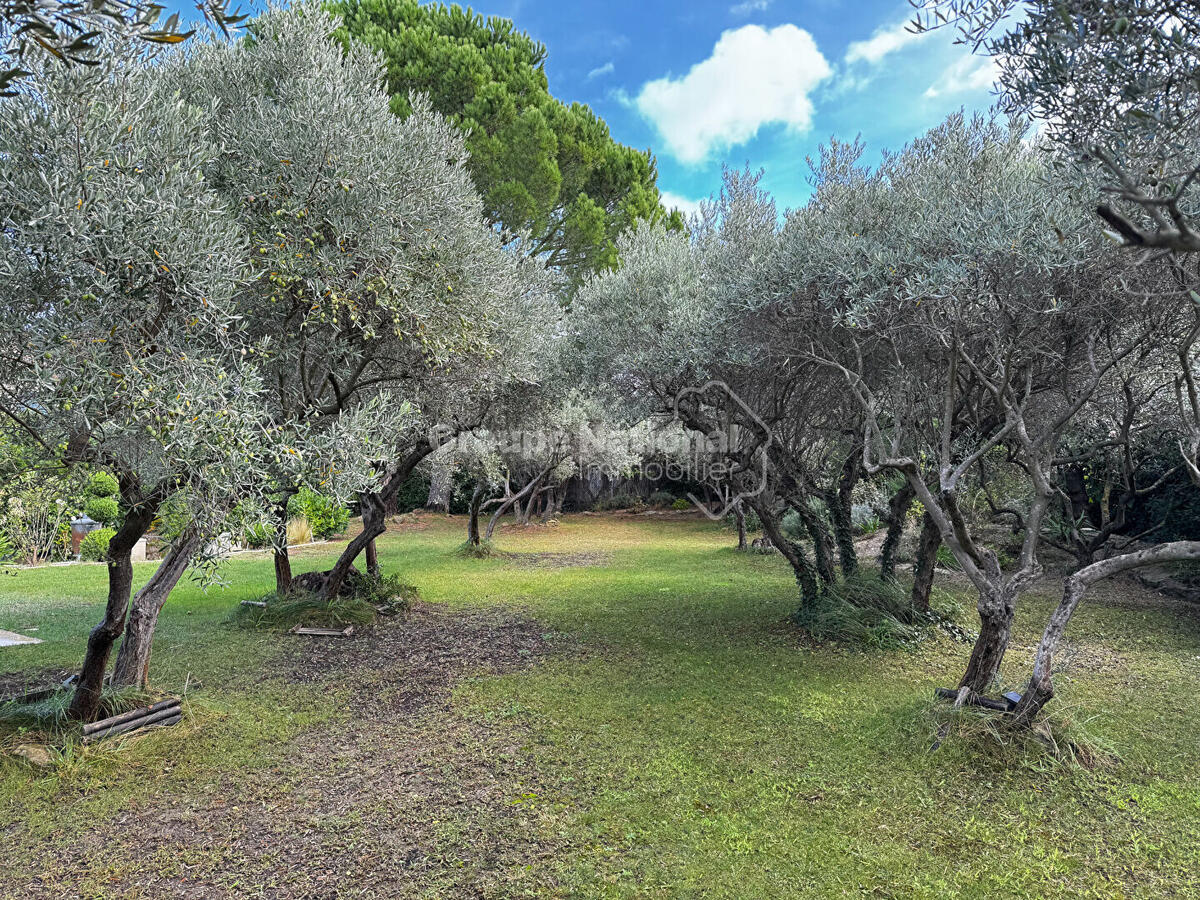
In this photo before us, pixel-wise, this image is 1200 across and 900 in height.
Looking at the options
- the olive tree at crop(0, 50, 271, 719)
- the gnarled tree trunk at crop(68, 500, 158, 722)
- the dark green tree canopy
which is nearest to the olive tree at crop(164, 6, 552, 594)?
the olive tree at crop(0, 50, 271, 719)

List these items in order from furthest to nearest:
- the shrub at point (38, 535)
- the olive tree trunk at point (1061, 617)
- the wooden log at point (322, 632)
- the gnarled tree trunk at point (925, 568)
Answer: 1. the shrub at point (38, 535)
2. the wooden log at point (322, 632)
3. the gnarled tree trunk at point (925, 568)
4. the olive tree trunk at point (1061, 617)

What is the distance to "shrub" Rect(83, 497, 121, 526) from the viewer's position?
16203 mm

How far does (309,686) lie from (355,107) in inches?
216

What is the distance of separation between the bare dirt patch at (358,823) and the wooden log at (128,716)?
3.15 feet

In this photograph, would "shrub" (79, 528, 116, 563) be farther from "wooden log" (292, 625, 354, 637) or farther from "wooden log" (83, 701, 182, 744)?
"wooden log" (83, 701, 182, 744)

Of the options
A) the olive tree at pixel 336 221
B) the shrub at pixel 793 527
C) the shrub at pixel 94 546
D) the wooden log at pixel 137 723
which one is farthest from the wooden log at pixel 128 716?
the shrub at pixel 793 527

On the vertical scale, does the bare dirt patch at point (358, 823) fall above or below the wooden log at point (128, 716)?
below

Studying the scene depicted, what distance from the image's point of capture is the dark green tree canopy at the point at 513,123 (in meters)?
16.2

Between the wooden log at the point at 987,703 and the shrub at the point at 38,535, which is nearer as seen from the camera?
the wooden log at the point at 987,703

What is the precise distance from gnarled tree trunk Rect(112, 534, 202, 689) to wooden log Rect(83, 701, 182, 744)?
0.41 metres

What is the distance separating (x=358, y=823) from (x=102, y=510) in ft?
52.8

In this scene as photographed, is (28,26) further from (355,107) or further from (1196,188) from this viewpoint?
(1196,188)

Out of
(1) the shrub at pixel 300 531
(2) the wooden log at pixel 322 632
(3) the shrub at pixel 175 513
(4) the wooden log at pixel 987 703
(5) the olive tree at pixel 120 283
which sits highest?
(5) the olive tree at pixel 120 283

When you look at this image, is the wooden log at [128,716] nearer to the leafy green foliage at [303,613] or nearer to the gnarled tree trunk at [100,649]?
the gnarled tree trunk at [100,649]
